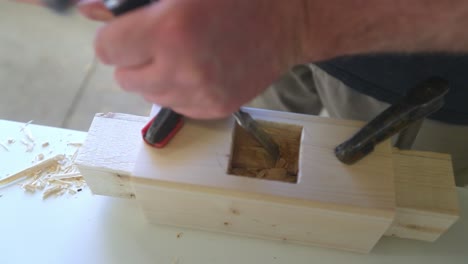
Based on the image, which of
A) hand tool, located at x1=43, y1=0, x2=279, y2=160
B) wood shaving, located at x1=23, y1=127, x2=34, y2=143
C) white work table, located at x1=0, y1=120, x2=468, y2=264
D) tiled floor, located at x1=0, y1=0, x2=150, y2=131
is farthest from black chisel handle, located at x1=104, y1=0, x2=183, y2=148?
tiled floor, located at x1=0, y1=0, x2=150, y2=131

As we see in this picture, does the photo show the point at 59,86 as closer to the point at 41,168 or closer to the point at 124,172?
the point at 41,168

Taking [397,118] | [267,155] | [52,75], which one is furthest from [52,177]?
[52,75]

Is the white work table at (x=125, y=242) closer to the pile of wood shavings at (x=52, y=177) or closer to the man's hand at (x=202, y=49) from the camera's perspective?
the pile of wood shavings at (x=52, y=177)

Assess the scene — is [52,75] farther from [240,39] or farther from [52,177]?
[240,39]

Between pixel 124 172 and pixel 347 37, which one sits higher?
pixel 347 37

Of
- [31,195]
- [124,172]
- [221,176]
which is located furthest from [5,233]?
[221,176]

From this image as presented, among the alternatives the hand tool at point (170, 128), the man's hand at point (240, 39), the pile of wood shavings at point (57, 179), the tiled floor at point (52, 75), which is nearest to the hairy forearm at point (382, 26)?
the man's hand at point (240, 39)
